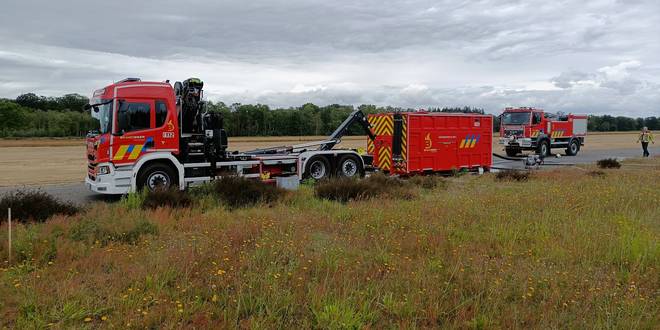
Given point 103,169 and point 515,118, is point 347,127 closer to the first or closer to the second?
point 103,169

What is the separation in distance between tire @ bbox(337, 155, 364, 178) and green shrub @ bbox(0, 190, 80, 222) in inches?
329

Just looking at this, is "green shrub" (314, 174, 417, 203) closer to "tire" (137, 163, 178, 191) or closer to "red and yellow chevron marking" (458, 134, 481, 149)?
"tire" (137, 163, 178, 191)

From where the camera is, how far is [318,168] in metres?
15.4

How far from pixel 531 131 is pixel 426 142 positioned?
15197 millimetres

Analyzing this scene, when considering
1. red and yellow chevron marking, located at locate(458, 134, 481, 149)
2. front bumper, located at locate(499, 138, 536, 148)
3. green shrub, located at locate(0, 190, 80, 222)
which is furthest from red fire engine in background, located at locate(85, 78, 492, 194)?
front bumper, located at locate(499, 138, 536, 148)

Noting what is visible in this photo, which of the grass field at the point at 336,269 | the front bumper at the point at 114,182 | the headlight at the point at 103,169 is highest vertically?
the headlight at the point at 103,169

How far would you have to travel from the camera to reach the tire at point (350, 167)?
15727 mm

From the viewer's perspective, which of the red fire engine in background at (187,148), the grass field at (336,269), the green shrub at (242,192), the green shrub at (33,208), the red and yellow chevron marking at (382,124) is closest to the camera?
the grass field at (336,269)

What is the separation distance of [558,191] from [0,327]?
11.2 metres

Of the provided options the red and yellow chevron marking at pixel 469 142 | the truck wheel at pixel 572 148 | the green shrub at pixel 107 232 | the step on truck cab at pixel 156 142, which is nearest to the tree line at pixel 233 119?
the truck wheel at pixel 572 148

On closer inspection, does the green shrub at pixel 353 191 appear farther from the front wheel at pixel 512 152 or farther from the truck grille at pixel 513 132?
the front wheel at pixel 512 152

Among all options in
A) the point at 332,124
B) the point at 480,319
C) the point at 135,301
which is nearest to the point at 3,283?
the point at 135,301

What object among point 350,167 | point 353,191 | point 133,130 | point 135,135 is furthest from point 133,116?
point 350,167

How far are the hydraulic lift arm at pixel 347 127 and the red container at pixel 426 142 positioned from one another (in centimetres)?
55
